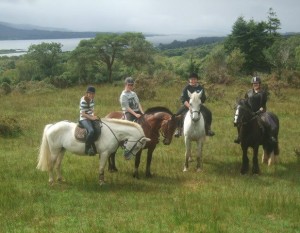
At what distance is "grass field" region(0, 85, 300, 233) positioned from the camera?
7887 millimetres

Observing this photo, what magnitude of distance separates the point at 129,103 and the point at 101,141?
1.79 m

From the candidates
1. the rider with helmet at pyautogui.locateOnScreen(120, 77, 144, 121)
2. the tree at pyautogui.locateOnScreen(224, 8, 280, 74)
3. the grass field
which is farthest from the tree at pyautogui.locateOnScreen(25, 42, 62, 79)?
the rider with helmet at pyautogui.locateOnScreen(120, 77, 144, 121)

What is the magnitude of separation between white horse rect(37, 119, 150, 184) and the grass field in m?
0.76

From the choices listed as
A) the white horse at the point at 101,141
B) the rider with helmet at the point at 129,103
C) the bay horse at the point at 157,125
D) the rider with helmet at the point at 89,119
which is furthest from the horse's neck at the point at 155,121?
the rider with helmet at the point at 89,119

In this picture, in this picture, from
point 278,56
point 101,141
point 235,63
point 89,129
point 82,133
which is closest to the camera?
point 89,129

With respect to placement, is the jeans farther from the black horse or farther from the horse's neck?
the black horse

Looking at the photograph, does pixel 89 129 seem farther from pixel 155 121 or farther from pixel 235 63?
pixel 235 63

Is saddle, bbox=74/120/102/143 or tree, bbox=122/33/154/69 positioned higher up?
tree, bbox=122/33/154/69

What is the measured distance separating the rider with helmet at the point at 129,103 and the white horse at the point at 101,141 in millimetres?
1003

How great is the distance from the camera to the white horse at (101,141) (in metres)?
10.5

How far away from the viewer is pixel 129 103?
11.8 meters

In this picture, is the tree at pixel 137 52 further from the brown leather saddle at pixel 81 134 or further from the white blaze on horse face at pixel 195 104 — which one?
the brown leather saddle at pixel 81 134

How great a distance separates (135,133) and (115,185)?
1.56 metres

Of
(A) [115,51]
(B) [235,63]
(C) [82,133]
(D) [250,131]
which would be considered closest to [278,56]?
(B) [235,63]
